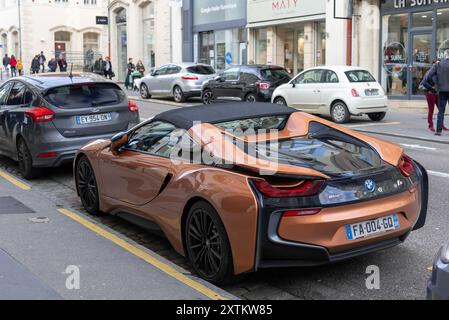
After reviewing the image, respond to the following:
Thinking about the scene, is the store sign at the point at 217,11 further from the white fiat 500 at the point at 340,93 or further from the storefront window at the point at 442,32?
the white fiat 500 at the point at 340,93

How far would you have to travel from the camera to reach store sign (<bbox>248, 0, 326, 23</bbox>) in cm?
2373

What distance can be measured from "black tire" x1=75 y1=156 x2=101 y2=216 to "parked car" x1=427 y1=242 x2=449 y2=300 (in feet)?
13.4

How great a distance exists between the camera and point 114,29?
131 feet

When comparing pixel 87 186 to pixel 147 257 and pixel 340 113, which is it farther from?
pixel 340 113

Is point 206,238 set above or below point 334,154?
below

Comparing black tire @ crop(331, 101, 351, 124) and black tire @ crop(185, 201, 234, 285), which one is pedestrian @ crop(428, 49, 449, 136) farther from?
black tire @ crop(185, 201, 234, 285)

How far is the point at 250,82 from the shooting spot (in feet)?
63.8

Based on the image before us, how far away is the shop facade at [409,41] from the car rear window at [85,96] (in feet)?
46.1

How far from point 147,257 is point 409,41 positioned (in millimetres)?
17821

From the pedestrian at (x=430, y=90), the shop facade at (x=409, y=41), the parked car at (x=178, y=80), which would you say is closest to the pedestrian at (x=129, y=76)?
the parked car at (x=178, y=80)

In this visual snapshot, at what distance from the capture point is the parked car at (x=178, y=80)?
22797 millimetres
